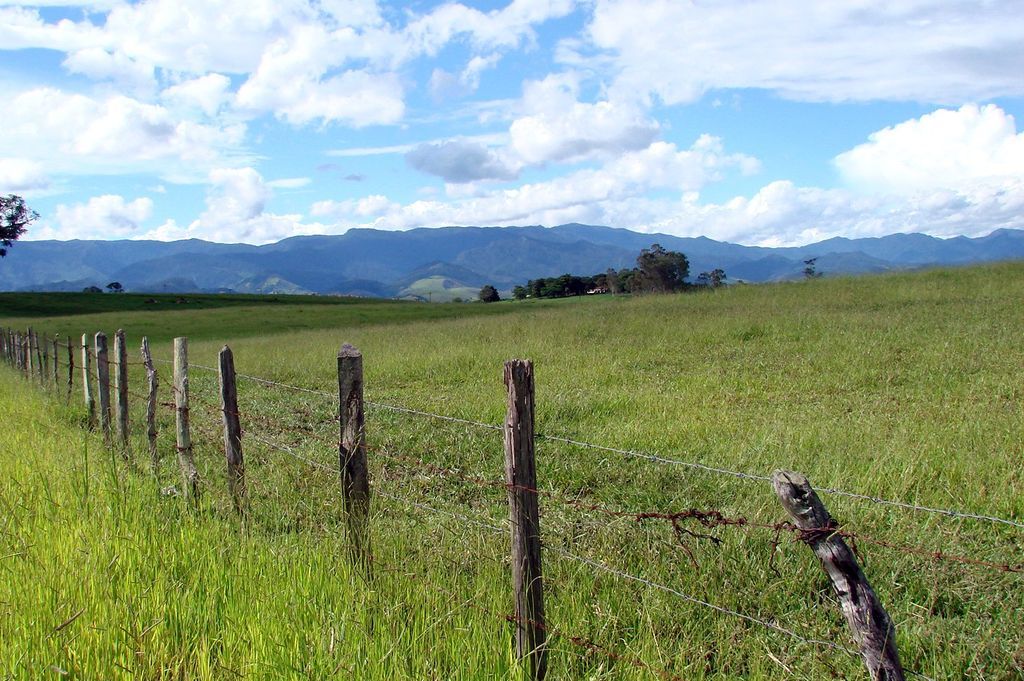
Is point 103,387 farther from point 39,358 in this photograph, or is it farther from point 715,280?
point 715,280

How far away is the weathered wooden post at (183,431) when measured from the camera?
7250 millimetres

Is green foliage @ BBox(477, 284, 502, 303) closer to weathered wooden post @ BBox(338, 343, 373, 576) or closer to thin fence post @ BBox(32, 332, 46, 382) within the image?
thin fence post @ BBox(32, 332, 46, 382)

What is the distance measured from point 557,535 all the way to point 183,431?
3.90 metres

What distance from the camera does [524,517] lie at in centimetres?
391

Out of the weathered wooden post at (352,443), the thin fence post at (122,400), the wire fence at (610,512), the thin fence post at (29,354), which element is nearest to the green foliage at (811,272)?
the wire fence at (610,512)

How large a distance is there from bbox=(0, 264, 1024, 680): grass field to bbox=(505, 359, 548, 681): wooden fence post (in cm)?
15

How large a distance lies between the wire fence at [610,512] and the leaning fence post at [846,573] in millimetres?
27

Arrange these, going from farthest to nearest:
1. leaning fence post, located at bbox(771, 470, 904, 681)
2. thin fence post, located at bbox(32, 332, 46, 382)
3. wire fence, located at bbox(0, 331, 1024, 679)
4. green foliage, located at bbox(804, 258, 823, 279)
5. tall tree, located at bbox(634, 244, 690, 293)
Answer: tall tree, located at bbox(634, 244, 690, 293), green foliage, located at bbox(804, 258, 823, 279), thin fence post, located at bbox(32, 332, 46, 382), wire fence, located at bbox(0, 331, 1024, 679), leaning fence post, located at bbox(771, 470, 904, 681)

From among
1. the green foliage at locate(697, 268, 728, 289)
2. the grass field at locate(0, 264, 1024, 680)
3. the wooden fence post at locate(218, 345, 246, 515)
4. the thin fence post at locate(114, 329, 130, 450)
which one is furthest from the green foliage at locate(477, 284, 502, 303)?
the wooden fence post at locate(218, 345, 246, 515)

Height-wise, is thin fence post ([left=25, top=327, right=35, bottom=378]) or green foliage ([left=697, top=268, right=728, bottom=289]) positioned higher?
green foliage ([left=697, top=268, right=728, bottom=289])

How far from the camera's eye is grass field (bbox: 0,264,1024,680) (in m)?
4.05

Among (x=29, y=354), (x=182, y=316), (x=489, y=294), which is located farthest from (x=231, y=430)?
(x=489, y=294)

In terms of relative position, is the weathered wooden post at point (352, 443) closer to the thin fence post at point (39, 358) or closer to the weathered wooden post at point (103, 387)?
the weathered wooden post at point (103, 387)

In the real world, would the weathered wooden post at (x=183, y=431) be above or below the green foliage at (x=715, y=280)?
below
